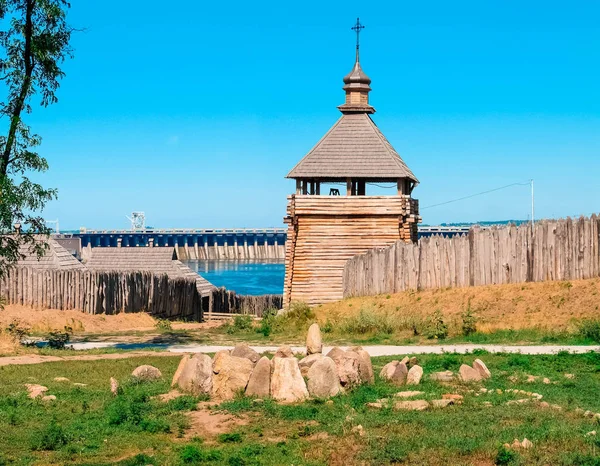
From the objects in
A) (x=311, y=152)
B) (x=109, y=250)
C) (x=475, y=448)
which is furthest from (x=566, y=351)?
(x=109, y=250)

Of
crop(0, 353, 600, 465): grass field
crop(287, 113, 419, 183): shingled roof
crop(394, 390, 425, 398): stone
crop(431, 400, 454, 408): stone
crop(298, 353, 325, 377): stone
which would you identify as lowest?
crop(0, 353, 600, 465): grass field

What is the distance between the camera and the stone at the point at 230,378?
12766mm

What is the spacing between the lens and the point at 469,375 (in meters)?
13.7

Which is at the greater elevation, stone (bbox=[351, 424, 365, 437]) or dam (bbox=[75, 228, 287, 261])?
dam (bbox=[75, 228, 287, 261])

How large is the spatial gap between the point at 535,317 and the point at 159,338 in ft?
33.3

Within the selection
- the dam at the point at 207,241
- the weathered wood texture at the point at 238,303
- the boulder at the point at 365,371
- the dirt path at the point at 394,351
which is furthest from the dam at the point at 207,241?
the boulder at the point at 365,371

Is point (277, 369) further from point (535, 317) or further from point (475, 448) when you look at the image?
point (535, 317)

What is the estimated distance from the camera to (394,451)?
9.72 m

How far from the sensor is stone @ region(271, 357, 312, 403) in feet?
41.0

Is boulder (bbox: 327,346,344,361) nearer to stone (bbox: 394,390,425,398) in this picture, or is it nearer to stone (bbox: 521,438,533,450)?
stone (bbox: 394,390,425,398)

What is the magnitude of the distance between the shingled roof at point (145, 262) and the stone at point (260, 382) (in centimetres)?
2465

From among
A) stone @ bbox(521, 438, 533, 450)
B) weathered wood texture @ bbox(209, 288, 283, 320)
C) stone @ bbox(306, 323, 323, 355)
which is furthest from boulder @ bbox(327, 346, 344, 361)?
weathered wood texture @ bbox(209, 288, 283, 320)

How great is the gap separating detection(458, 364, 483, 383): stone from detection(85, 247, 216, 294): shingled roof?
24.5 metres

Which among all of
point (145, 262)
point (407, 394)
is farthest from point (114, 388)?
point (145, 262)
